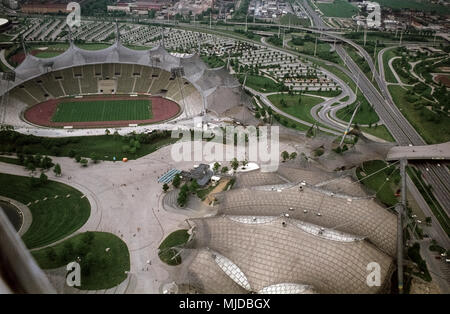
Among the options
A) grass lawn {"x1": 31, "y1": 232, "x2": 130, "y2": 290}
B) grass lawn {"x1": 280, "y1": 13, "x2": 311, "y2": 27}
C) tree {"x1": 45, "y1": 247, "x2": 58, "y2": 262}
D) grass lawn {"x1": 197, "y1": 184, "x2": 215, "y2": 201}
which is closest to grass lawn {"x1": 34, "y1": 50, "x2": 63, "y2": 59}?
grass lawn {"x1": 197, "y1": 184, "x2": 215, "y2": 201}

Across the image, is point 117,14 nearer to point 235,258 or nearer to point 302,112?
point 302,112

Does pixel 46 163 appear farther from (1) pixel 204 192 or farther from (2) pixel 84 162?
(1) pixel 204 192

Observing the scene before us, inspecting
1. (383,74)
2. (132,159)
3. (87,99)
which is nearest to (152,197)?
(132,159)

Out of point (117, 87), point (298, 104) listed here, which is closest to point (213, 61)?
point (117, 87)

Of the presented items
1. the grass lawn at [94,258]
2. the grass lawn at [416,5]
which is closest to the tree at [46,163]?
the grass lawn at [94,258]

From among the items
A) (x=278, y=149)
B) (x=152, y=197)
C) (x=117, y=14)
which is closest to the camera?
(x=152, y=197)

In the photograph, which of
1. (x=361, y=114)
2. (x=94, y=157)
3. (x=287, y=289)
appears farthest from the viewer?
(x=361, y=114)

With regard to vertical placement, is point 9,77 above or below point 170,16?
below
